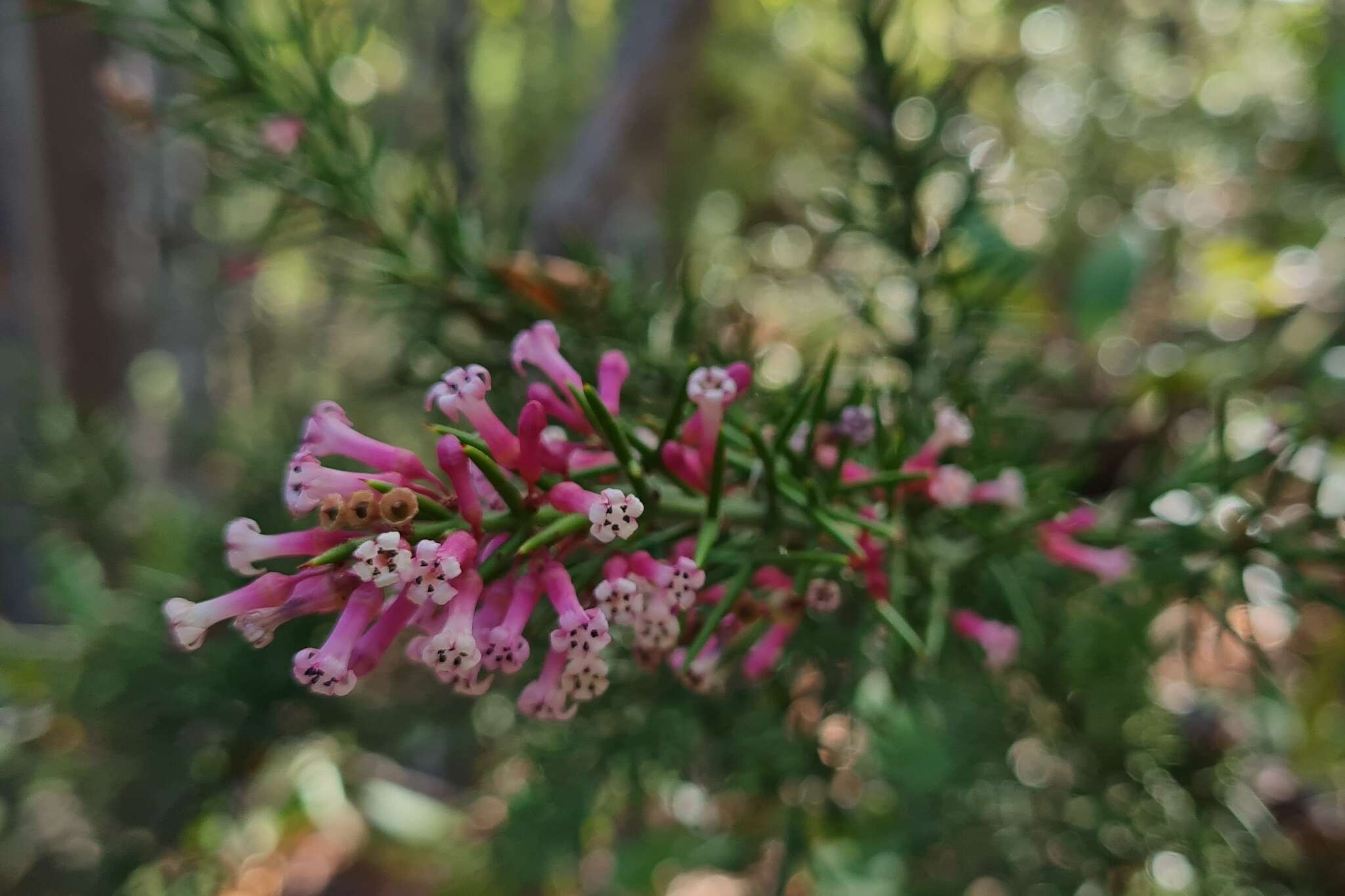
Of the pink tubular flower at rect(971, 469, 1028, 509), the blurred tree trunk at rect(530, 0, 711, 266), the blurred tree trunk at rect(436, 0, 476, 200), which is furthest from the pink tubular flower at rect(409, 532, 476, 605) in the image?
the blurred tree trunk at rect(530, 0, 711, 266)

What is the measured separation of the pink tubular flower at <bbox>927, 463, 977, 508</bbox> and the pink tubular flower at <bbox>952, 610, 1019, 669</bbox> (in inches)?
2.2

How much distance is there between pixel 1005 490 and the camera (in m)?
0.30

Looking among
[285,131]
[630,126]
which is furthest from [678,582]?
[630,126]

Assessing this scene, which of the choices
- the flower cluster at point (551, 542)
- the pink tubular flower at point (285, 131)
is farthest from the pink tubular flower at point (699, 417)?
the pink tubular flower at point (285, 131)

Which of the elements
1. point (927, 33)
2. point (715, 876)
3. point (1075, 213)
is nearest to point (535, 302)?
point (715, 876)

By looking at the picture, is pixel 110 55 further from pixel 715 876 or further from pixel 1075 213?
pixel 1075 213

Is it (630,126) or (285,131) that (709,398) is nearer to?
(285,131)

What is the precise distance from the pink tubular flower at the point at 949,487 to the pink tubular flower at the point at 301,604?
19 centimetres

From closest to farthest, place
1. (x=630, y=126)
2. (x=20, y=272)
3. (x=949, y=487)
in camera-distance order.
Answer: (x=949, y=487) → (x=20, y=272) → (x=630, y=126)

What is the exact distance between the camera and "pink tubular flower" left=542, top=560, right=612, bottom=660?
0.19 metres

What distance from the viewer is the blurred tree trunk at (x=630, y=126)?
108 cm

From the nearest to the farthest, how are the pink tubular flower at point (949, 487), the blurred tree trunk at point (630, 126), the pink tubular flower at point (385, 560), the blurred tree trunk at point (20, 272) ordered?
the pink tubular flower at point (385, 560)
the pink tubular flower at point (949, 487)
the blurred tree trunk at point (20, 272)
the blurred tree trunk at point (630, 126)

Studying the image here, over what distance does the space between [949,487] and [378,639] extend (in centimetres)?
19

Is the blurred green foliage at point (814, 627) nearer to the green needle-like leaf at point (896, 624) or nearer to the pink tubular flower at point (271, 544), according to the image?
the green needle-like leaf at point (896, 624)
